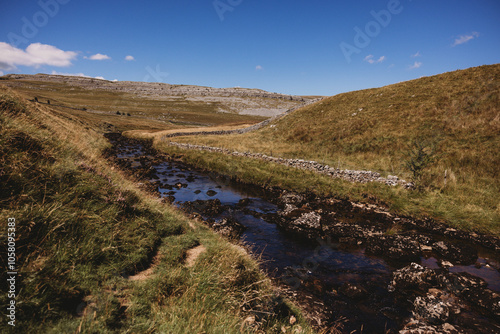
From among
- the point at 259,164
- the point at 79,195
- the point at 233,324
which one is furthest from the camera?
the point at 259,164

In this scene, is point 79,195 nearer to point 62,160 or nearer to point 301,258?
point 62,160

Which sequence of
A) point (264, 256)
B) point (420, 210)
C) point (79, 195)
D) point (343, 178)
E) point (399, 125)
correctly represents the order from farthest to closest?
point (399, 125), point (343, 178), point (420, 210), point (264, 256), point (79, 195)

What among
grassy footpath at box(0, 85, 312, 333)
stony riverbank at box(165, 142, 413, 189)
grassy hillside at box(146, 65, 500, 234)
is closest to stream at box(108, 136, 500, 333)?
grassy footpath at box(0, 85, 312, 333)

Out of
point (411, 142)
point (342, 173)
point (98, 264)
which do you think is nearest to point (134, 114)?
point (342, 173)

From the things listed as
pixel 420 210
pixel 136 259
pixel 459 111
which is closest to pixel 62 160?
pixel 136 259

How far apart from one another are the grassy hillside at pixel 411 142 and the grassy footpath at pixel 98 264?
1472 cm

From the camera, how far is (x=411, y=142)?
25.3 m

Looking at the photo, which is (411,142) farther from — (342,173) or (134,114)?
(134,114)

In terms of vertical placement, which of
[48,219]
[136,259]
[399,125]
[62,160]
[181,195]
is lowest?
[181,195]

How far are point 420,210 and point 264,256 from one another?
1198cm

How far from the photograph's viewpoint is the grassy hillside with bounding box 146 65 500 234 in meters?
15.6

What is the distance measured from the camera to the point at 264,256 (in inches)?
431

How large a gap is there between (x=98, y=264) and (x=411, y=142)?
3084 centimetres

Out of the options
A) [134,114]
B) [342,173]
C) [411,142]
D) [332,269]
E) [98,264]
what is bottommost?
[332,269]
